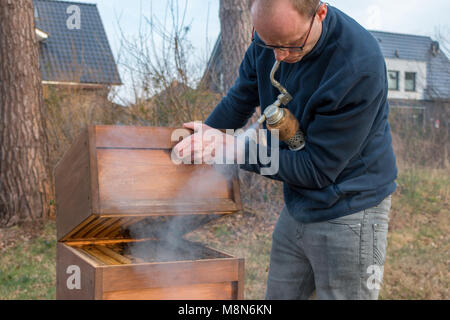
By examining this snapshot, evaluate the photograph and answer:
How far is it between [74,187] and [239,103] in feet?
2.70

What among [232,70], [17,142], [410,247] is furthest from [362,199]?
[17,142]

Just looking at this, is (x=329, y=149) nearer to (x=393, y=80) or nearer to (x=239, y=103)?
(x=239, y=103)

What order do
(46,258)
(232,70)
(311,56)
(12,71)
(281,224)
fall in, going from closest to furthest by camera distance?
(311,56)
(281,224)
(46,258)
(12,71)
(232,70)

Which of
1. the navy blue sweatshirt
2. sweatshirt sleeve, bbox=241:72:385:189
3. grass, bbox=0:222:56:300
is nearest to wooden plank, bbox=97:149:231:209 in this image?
the navy blue sweatshirt

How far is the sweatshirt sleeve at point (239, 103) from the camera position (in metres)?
2.10

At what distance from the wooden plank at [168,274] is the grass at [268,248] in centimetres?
199

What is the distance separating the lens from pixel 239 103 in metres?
2.12

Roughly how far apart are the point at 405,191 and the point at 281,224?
502cm

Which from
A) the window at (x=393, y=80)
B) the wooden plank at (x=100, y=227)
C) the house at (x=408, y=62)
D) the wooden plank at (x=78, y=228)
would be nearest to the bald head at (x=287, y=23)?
the wooden plank at (x=78, y=228)

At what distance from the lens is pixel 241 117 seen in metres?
2.15

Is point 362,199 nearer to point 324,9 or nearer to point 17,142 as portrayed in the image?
point 324,9

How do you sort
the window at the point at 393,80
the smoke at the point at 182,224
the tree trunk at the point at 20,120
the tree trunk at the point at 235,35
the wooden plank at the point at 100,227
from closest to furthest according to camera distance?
the smoke at the point at 182,224, the wooden plank at the point at 100,227, the tree trunk at the point at 20,120, the tree trunk at the point at 235,35, the window at the point at 393,80

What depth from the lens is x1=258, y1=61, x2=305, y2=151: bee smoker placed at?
1637mm

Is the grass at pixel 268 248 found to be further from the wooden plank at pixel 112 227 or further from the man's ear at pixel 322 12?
the man's ear at pixel 322 12
